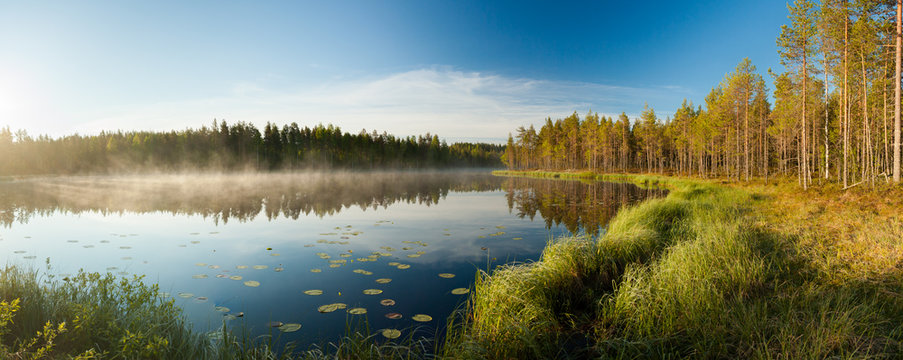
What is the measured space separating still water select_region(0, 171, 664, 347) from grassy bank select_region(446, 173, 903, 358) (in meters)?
1.48

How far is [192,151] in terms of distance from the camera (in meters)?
85.9

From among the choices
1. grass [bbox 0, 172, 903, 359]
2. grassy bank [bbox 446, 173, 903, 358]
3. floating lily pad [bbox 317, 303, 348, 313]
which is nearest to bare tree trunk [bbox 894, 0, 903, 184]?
grassy bank [bbox 446, 173, 903, 358]

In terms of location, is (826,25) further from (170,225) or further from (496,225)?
(170,225)

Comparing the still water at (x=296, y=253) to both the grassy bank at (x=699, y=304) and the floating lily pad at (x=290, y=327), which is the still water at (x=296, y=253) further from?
the grassy bank at (x=699, y=304)

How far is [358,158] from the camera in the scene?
107m

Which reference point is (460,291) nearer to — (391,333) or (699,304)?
(391,333)

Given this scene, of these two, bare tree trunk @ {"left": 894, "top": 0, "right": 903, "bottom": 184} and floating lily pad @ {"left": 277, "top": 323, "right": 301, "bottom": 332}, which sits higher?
bare tree trunk @ {"left": 894, "top": 0, "right": 903, "bottom": 184}

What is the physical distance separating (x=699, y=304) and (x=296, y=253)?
34.8ft

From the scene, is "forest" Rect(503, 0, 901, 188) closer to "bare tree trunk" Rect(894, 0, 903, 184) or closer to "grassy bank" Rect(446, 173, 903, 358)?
"bare tree trunk" Rect(894, 0, 903, 184)

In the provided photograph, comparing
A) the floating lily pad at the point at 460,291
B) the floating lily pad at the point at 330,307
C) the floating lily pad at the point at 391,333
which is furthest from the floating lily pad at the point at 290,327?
the floating lily pad at the point at 460,291

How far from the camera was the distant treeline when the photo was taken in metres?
84.1

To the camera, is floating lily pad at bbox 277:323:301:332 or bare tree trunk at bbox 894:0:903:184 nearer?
floating lily pad at bbox 277:323:301:332

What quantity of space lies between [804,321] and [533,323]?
3.44 meters

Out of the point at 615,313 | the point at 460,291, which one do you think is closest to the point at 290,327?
the point at 460,291
